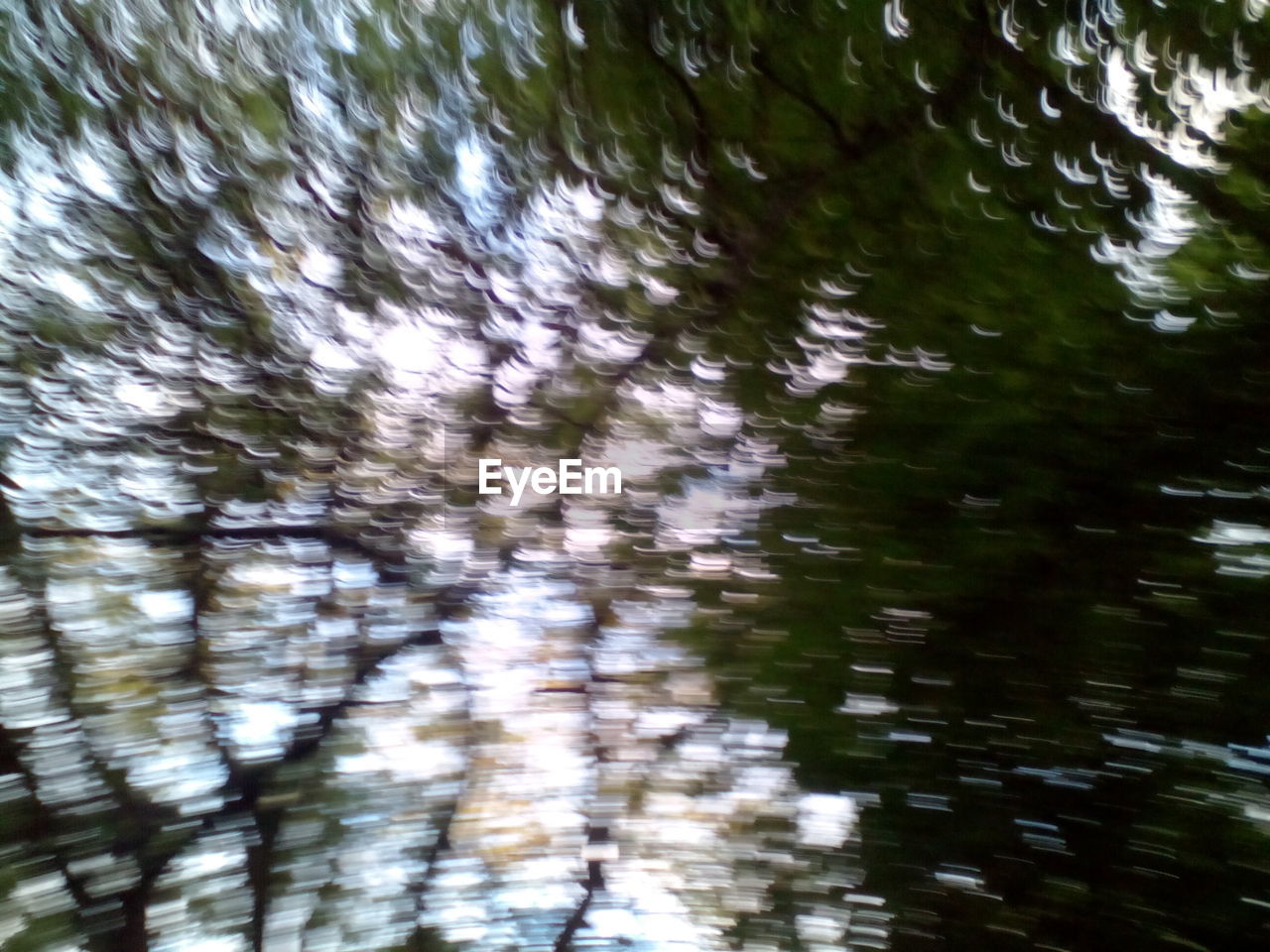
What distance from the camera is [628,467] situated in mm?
635

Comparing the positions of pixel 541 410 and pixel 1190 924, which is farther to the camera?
pixel 541 410

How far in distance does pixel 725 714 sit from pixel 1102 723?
0.25 metres

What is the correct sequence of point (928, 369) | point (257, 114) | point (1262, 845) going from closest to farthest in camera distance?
1. point (1262, 845)
2. point (928, 369)
3. point (257, 114)

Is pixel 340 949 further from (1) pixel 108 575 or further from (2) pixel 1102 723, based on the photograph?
(2) pixel 1102 723

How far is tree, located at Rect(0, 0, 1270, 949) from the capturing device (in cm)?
51

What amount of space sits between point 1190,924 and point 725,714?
1.00 feet

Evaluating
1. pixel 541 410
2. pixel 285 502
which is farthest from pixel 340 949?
pixel 541 410

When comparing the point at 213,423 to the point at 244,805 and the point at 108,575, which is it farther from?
the point at 244,805

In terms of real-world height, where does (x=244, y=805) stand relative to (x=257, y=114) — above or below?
below

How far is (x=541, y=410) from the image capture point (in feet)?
2.15

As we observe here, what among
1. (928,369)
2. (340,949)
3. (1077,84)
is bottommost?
(340,949)

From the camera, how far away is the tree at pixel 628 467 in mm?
511

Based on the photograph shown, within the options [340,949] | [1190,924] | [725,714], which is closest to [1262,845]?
[1190,924]

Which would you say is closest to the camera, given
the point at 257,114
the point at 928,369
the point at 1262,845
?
the point at 1262,845
